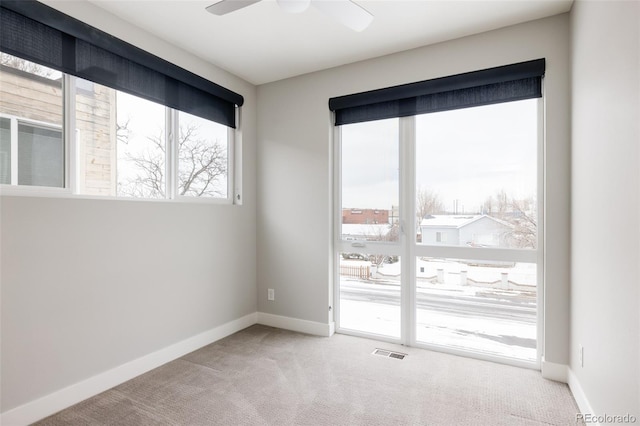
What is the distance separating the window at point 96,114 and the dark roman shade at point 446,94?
4.20ft

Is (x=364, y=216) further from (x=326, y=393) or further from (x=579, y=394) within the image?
(x=579, y=394)

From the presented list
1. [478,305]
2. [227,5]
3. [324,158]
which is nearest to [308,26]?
[227,5]

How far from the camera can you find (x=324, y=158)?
332 centimetres

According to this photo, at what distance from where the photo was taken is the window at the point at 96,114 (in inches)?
76.1

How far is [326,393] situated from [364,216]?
1628mm

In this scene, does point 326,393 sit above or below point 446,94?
below

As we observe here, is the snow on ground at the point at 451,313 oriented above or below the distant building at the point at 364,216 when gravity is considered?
below

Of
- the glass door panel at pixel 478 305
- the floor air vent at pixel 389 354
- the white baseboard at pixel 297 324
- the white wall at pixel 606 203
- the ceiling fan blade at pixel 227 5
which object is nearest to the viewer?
the white wall at pixel 606 203

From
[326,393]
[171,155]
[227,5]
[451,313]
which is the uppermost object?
[227,5]

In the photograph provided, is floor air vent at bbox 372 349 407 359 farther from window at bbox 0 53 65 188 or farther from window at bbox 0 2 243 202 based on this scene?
window at bbox 0 53 65 188

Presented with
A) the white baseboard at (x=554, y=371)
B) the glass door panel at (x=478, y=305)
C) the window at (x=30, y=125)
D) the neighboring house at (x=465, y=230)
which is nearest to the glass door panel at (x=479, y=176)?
the neighboring house at (x=465, y=230)

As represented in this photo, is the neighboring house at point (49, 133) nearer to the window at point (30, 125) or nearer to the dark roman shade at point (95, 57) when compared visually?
the window at point (30, 125)

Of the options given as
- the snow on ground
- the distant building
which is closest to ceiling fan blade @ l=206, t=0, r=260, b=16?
the distant building

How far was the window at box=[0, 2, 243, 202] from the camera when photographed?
6.34 feet
